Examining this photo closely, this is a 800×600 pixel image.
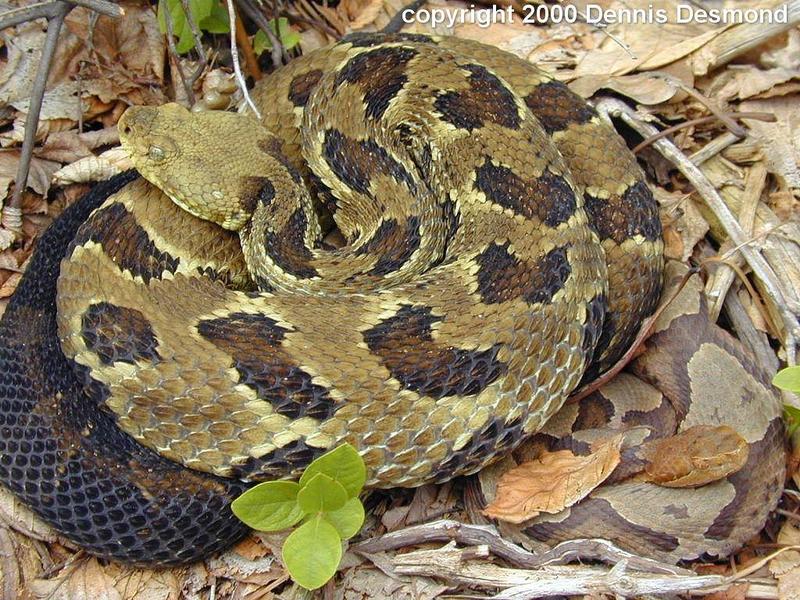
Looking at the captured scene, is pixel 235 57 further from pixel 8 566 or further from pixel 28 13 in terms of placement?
pixel 8 566

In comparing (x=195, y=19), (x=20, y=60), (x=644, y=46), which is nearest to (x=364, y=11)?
(x=195, y=19)

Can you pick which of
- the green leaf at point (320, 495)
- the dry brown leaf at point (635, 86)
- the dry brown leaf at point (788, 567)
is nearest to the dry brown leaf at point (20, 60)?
the green leaf at point (320, 495)

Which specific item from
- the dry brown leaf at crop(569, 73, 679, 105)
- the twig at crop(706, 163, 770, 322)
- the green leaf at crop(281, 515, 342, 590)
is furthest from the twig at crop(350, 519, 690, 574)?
the dry brown leaf at crop(569, 73, 679, 105)

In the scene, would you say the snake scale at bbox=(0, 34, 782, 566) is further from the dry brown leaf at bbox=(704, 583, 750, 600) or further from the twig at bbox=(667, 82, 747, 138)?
the twig at bbox=(667, 82, 747, 138)

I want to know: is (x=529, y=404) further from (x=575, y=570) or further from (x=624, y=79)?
(x=624, y=79)

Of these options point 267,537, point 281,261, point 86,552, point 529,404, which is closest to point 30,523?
point 86,552
